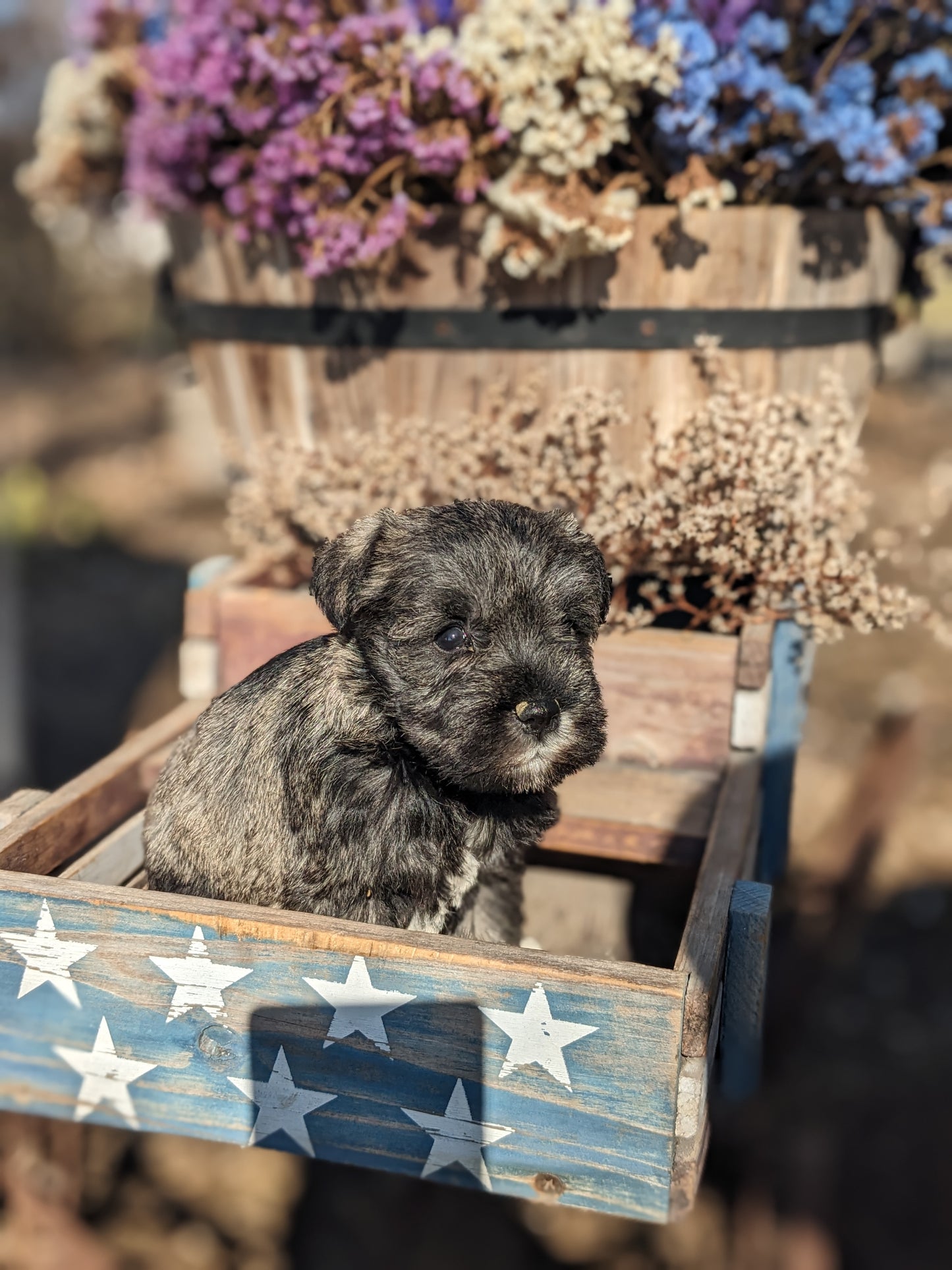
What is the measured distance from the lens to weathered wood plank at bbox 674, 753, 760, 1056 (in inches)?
80.0

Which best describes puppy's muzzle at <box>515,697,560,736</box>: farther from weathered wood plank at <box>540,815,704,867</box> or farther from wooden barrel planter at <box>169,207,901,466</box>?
wooden barrel planter at <box>169,207,901,466</box>

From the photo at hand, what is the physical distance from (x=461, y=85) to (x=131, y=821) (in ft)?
6.95

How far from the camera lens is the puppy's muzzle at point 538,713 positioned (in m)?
2.11

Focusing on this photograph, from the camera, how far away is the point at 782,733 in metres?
3.39

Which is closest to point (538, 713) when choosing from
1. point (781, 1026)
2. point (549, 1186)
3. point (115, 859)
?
point (549, 1186)

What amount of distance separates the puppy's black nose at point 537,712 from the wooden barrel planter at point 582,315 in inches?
53.9

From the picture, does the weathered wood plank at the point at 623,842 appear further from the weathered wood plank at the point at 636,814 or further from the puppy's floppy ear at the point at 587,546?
the puppy's floppy ear at the point at 587,546

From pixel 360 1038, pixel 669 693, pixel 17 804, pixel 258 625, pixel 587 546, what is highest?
pixel 587 546

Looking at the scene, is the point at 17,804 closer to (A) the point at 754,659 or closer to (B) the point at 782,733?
(A) the point at 754,659

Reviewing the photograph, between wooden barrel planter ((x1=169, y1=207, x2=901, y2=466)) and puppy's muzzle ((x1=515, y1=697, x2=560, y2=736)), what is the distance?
137 cm

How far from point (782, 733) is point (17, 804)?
2.12 meters

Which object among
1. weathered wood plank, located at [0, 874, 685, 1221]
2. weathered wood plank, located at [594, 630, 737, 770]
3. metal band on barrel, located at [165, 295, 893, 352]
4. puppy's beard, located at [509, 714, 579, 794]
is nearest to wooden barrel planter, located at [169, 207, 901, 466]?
metal band on barrel, located at [165, 295, 893, 352]

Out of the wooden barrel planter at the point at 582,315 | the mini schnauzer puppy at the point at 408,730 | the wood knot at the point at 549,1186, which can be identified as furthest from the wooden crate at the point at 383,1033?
the wooden barrel planter at the point at 582,315

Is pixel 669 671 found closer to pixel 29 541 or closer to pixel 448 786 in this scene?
pixel 448 786
